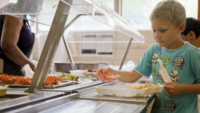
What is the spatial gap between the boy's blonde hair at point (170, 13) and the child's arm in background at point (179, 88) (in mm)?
353

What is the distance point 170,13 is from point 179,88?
42 centimetres

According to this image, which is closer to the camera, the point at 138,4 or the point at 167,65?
the point at 167,65

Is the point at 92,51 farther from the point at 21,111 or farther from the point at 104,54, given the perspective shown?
the point at 21,111

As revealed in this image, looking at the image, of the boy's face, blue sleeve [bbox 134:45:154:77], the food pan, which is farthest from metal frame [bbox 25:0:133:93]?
the food pan

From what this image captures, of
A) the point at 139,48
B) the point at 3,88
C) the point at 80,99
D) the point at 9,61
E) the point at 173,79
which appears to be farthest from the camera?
the point at 139,48

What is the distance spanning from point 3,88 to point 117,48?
2.65 m

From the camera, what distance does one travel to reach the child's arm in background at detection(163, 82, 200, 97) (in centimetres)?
107

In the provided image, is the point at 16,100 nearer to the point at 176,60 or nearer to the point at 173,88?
the point at 173,88

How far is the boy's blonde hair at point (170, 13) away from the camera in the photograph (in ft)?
→ 3.82

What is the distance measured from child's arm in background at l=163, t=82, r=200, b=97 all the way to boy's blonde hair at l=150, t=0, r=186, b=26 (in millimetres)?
353

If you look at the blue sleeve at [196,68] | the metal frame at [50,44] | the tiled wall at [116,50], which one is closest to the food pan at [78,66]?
the tiled wall at [116,50]

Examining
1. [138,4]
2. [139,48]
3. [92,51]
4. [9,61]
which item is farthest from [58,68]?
[138,4]

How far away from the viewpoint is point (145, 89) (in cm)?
99

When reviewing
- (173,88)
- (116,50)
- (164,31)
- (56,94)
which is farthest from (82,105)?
(116,50)
